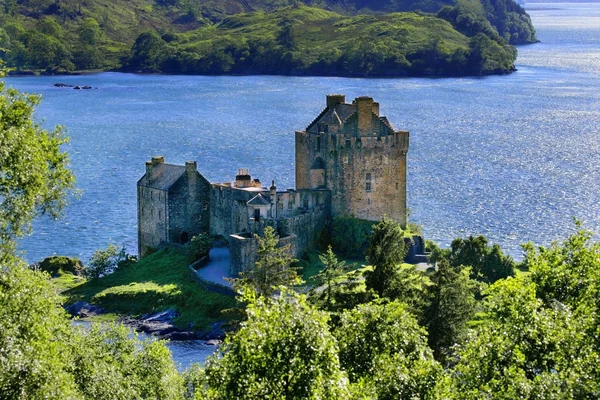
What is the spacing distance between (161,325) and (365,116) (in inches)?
A: 800

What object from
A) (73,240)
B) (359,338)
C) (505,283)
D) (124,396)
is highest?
(505,283)

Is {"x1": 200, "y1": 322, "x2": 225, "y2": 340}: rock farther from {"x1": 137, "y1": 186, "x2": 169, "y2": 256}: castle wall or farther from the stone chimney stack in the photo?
the stone chimney stack

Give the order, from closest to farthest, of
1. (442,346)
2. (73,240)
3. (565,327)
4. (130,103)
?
(565,327) → (442,346) → (73,240) → (130,103)

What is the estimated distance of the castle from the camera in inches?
2586

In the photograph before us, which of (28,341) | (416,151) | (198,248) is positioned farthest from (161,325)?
(416,151)

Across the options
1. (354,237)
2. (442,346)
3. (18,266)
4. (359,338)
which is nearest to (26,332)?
(18,266)

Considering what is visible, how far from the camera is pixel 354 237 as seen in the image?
67.6 meters

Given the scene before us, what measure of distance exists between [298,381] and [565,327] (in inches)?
287

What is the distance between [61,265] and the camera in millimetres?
75375

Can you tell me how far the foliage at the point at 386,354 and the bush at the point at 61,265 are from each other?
4724cm

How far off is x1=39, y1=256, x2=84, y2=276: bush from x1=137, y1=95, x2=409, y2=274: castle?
24.3 feet

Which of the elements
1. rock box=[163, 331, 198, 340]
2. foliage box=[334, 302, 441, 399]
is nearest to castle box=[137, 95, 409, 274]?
rock box=[163, 331, 198, 340]

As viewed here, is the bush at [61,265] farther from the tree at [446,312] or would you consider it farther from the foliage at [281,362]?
the foliage at [281,362]

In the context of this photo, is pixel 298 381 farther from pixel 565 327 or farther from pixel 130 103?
pixel 130 103
